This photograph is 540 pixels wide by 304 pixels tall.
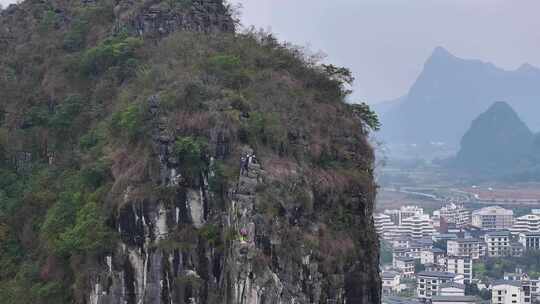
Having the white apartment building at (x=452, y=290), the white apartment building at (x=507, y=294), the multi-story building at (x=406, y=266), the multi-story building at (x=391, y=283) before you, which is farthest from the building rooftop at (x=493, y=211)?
the white apartment building at (x=507, y=294)

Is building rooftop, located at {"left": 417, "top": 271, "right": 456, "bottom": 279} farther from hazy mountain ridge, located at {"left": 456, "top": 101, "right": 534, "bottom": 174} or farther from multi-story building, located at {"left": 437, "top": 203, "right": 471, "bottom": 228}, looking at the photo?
hazy mountain ridge, located at {"left": 456, "top": 101, "right": 534, "bottom": 174}

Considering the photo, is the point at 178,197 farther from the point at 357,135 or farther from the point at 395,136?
the point at 395,136

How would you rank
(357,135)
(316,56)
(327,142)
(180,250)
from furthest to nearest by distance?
(316,56), (357,135), (327,142), (180,250)

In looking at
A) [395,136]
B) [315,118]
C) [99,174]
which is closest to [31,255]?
[99,174]

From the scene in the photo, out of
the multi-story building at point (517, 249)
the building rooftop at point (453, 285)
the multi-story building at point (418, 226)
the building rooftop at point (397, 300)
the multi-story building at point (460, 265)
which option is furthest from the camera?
the multi-story building at point (418, 226)

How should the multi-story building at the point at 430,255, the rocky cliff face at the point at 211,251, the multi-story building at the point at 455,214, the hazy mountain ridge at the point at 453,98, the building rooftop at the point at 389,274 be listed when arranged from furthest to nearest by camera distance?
the hazy mountain ridge at the point at 453,98 → the multi-story building at the point at 455,214 → the multi-story building at the point at 430,255 → the building rooftop at the point at 389,274 → the rocky cliff face at the point at 211,251

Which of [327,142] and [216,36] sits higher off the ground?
[216,36]

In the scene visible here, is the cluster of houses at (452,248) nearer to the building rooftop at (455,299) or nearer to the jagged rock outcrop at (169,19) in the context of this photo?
the building rooftop at (455,299)

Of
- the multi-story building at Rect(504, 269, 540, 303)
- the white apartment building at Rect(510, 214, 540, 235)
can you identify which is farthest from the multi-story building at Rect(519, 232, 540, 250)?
the multi-story building at Rect(504, 269, 540, 303)
